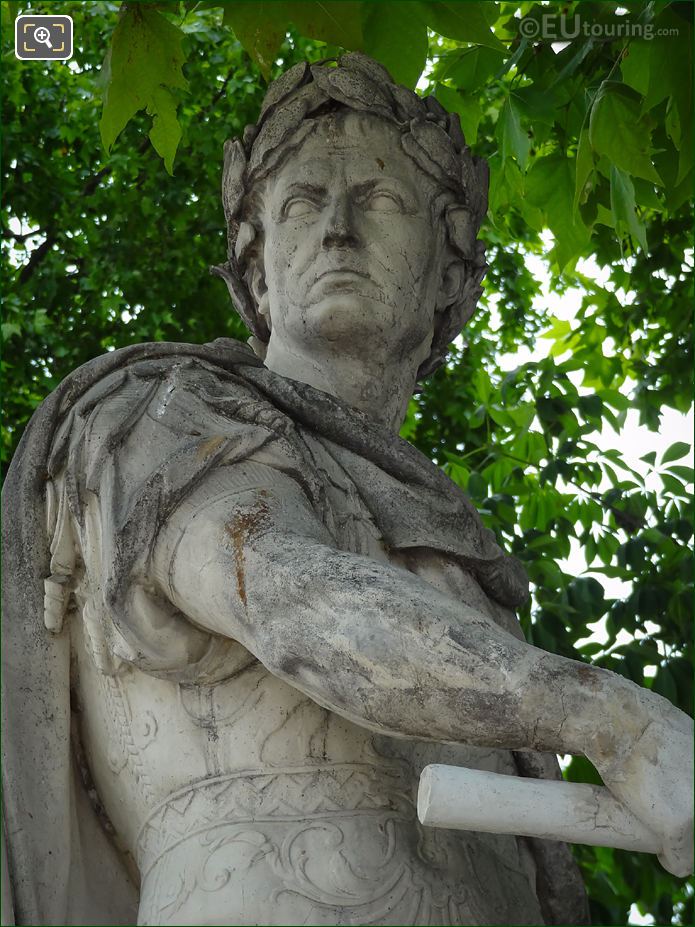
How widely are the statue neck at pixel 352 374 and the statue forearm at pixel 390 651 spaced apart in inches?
41.8

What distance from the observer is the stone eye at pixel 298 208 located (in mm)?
4426

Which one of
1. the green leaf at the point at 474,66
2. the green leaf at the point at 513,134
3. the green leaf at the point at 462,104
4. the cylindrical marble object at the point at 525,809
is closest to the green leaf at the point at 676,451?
the green leaf at the point at 462,104

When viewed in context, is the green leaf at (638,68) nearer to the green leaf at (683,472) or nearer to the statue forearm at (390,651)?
the statue forearm at (390,651)

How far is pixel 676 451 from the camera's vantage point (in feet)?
21.1

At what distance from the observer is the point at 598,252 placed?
6.81m

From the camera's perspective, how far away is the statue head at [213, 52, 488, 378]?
4.32m

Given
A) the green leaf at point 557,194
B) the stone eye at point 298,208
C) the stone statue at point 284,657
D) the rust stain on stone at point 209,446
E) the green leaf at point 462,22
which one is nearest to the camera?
the stone statue at point 284,657

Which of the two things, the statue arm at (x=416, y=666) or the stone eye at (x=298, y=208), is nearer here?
the statue arm at (x=416, y=666)

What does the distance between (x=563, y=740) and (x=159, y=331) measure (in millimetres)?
6699

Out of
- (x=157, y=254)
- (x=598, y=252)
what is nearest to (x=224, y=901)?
(x=598, y=252)

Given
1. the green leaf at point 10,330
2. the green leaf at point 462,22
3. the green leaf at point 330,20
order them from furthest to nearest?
the green leaf at point 10,330 → the green leaf at point 462,22 → the green leaf at point 330,20

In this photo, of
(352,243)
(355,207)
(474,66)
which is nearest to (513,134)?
(474,66)

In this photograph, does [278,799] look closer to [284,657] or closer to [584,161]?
[284,657]

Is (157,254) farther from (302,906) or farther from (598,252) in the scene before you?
(302,906)
